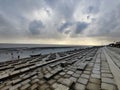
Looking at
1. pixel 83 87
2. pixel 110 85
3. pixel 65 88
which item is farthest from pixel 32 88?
pixel 110 85

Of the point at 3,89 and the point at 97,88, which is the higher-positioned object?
the point at 97,88

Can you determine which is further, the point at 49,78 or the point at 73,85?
the point at 49,78

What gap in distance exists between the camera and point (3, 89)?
10.9 feet

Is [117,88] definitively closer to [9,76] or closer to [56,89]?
[56,89]

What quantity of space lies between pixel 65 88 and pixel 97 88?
1.14m

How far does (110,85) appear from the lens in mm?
2963

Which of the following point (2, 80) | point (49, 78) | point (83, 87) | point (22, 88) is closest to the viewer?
point (83, 87)

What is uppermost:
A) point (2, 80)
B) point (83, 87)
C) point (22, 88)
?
point (83, 87)

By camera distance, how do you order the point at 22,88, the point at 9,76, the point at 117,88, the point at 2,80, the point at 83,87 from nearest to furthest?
the point at 117,88 < the point at 83,87 < the point at 22,88 < the point at 2,80 < the point at 9,76

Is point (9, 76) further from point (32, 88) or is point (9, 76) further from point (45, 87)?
point (45, 87)

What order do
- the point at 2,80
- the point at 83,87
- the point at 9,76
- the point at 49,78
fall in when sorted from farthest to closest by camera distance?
1. the point at 9,76
2. the point at 2,80
3. the point at 49,78
4. the point at 83,87

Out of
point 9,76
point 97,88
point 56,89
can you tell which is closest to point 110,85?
point 97,88

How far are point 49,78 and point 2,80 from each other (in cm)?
273

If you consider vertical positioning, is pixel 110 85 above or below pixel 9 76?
above
